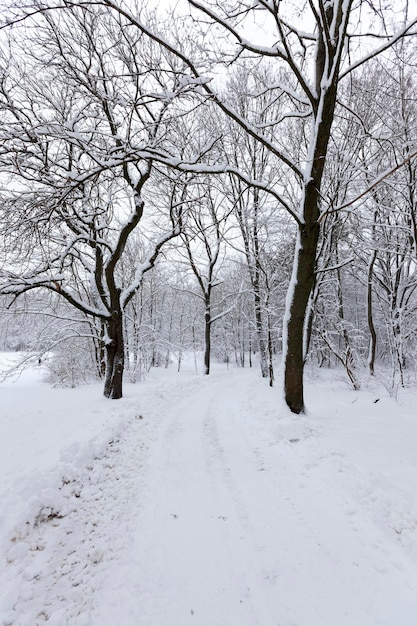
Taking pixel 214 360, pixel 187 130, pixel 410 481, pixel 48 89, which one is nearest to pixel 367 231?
pixel 187 130

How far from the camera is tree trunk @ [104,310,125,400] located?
9.83m

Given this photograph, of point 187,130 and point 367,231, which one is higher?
point 187,130

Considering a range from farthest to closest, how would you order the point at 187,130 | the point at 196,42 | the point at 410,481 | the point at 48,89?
the point at 187,130 → the point at 48,89 → the point at 196,42 → the point at 410,481

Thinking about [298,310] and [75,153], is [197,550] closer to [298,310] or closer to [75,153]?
[298,310]

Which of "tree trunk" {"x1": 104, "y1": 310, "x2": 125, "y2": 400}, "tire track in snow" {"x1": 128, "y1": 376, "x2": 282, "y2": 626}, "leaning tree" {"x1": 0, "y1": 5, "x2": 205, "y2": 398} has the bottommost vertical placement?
"tire track in snow" {"x1": 128, "y1": 376, "x2": 282, "y2": 626}

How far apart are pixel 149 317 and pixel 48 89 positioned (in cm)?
1974

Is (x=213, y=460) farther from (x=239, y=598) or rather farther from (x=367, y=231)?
(x=367, y=231)

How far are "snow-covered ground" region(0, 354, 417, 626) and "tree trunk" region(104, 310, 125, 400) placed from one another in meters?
3.74

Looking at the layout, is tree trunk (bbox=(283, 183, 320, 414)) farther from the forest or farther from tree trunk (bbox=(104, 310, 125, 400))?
tree trunk (bbox=(104, 310, 125, 400))

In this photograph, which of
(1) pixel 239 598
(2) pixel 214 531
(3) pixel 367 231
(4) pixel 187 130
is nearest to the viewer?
(1) pixel 239 598

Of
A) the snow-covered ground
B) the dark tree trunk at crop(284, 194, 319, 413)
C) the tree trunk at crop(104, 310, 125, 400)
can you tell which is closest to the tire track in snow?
the snow-covered ground

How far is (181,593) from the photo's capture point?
2.38 metres

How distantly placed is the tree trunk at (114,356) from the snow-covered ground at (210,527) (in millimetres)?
3741

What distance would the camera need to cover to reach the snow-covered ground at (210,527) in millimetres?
2254
